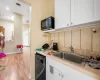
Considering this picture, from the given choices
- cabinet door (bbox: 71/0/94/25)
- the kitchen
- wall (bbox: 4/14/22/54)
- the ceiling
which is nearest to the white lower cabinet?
the kitchen

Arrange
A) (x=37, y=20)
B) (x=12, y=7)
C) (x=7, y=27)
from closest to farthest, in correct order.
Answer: (x=37, y=20)
(x=12, y=7)
(x=7, y=27)

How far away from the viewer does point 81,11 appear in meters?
1.36

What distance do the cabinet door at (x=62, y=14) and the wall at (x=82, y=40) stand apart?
30cm

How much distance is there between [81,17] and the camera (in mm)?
1359

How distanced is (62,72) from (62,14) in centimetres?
114

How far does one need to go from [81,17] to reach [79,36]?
52 cm

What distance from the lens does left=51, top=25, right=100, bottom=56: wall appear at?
1.47 metres

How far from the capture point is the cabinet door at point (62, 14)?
5.43 ft

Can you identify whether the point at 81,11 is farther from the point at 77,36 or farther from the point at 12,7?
the point at 12,7

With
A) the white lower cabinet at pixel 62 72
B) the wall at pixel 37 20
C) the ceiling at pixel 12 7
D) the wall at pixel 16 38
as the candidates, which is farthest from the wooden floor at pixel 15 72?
the wall at pixel 16 38

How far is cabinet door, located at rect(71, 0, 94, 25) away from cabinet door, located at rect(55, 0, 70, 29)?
14cm

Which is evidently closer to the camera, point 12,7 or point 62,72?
point 62,72

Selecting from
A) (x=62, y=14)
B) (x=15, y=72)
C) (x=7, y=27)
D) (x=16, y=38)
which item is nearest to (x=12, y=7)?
(x=16, y=38)

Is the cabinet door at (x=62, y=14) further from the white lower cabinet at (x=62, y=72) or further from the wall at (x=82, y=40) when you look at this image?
the white lower cabinet at (x=62, y=72)
